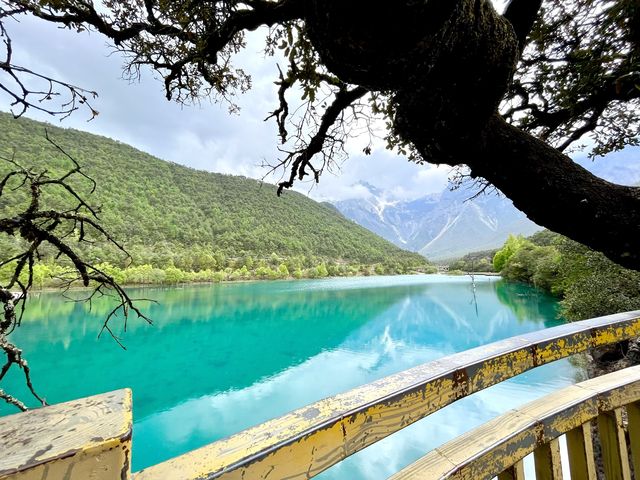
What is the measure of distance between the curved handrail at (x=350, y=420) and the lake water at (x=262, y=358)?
6789mm

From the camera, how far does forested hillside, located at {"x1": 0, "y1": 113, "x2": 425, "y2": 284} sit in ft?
132

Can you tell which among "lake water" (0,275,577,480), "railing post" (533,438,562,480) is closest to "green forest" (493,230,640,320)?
"lake water" (0,275,577,480)

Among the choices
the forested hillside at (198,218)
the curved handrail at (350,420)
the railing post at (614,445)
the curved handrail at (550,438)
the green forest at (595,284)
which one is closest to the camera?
the curved handrail at (350,420)

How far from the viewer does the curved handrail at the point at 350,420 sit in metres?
0.41

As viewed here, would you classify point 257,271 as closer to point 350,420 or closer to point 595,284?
point 595,284

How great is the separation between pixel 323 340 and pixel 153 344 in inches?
380

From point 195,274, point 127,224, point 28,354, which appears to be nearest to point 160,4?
point 28,354

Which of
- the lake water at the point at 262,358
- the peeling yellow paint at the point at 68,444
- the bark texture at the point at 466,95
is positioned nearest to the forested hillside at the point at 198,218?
the lake water at the point at 262,358

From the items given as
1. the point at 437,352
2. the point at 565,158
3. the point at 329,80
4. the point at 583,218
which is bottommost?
the point at 437,352

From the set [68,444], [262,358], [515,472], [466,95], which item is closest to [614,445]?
[515,472]

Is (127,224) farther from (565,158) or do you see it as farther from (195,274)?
(565,158)

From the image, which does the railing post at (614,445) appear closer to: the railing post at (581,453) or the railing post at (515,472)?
the railing post at (581,453)

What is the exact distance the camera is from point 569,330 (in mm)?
899

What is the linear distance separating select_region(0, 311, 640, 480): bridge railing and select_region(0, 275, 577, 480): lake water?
6.81m
